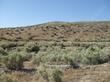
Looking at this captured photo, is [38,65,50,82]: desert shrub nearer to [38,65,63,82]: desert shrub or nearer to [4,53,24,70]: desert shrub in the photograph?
[38,65,63,82]: desert shrub

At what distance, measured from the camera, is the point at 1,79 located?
14.2m

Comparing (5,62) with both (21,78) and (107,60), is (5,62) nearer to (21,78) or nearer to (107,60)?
(21,78)

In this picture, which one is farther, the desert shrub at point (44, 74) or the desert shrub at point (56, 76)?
the desert shrub at point (44, 74)

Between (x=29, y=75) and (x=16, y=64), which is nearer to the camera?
(x=29, y=75)

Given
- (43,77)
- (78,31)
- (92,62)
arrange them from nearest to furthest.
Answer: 1. (43,77)
2. (92,62)
3. (78,31)

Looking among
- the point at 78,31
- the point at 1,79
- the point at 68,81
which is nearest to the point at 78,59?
the point at 68,81

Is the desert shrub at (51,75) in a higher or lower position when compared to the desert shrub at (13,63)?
higher

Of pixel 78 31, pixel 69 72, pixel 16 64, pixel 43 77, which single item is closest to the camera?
pixel 43 77

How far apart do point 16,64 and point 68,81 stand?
6.58 metres

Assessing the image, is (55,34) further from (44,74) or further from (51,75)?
(51,75)

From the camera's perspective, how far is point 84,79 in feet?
52.2

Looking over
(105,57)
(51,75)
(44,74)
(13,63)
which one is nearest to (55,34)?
(105,57)

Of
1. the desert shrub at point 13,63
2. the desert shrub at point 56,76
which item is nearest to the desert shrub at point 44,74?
the desert shrub at point 56,76

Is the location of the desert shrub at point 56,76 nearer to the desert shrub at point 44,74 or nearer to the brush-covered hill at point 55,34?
the desert shrub at point 44,74
